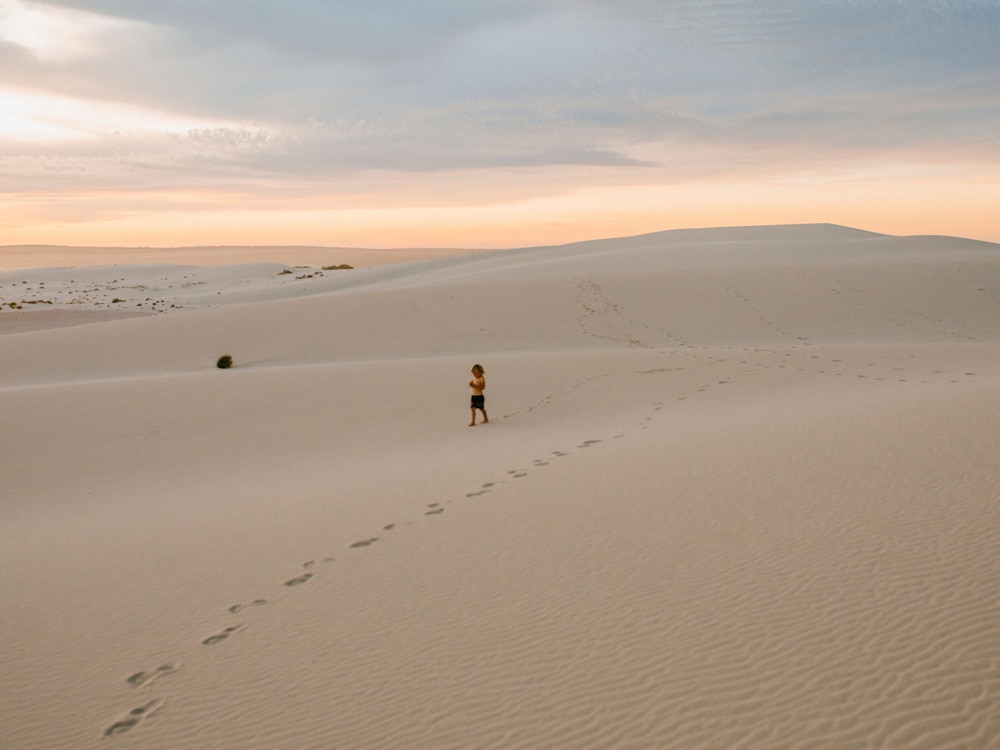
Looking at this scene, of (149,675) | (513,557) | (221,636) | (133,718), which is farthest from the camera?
(513,557)

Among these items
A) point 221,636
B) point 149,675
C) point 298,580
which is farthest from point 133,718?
point 298,580

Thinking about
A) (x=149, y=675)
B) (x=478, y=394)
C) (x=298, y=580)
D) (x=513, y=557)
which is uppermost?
(x=478, y=394)

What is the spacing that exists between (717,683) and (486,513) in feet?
12.1

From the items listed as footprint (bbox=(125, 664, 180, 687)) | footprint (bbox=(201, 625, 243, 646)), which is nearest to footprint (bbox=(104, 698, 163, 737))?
footprint (bbox=(125, 664, 180, 687))

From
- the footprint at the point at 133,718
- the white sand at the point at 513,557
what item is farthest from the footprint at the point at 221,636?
the footprint at the point at 133,718

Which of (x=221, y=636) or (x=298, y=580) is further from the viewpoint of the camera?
(x=298, y=580)

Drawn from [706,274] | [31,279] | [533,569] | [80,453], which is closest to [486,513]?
[533,569]

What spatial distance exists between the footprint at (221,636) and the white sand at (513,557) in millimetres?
67

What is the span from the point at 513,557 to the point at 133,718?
2907 millimetres

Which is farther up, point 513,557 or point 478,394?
point 478,394

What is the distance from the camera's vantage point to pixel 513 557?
20.2 feet

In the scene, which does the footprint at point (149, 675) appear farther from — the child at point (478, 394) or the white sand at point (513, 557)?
the child at point (478, 394)

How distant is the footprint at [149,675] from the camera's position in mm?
4789

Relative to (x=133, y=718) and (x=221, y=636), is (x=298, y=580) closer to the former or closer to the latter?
(x=221, y=636)
